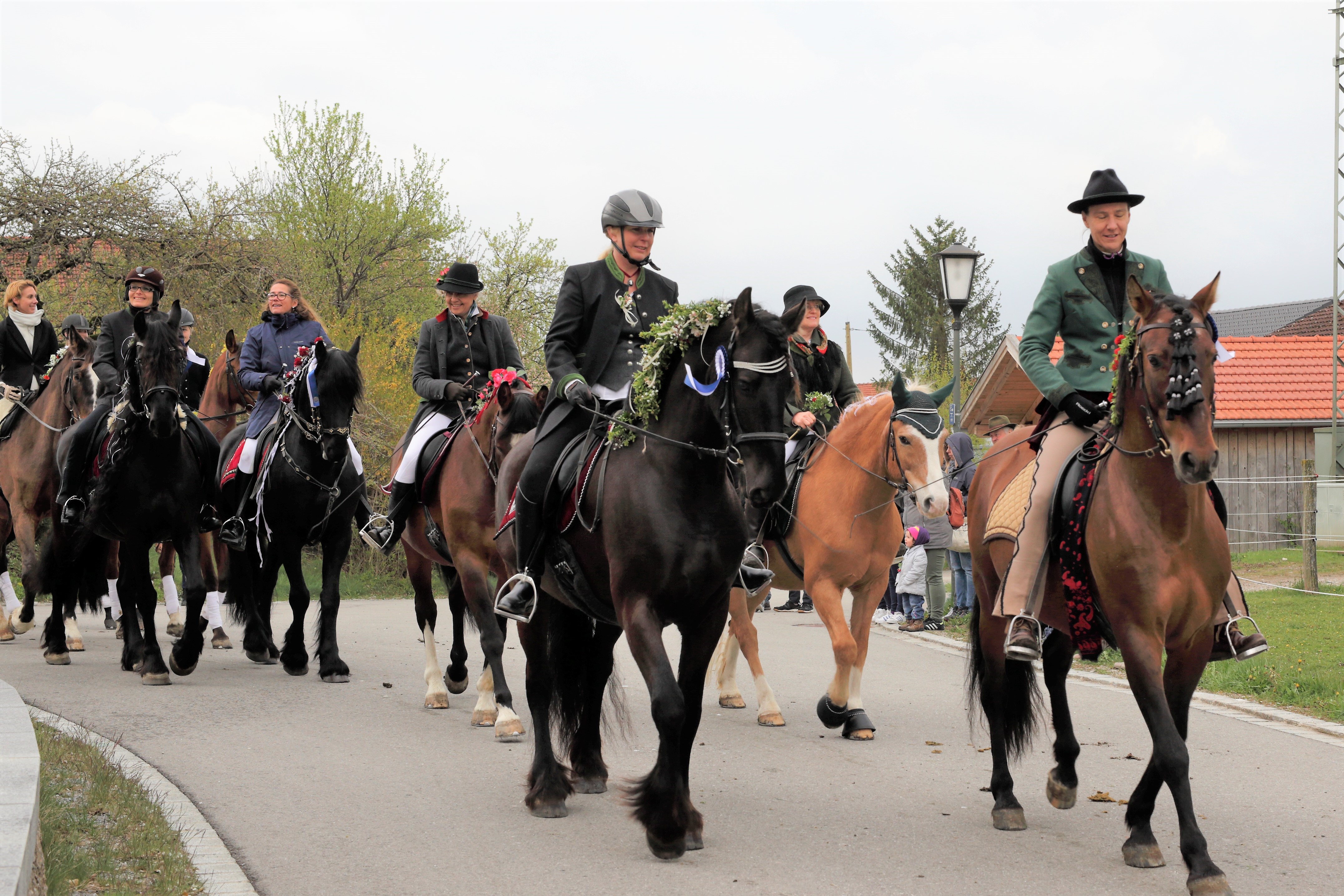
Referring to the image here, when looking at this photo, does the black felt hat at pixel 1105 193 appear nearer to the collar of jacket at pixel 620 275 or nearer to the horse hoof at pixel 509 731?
the collar of jacket at pixel 620 275

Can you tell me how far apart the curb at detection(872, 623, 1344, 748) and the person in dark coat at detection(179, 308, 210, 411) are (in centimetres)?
764

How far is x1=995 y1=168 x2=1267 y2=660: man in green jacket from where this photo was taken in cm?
610

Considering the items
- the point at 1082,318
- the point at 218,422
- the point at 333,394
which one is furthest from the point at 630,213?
the point at 218,422

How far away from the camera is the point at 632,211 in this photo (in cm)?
672

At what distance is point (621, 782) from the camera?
7.25 metres

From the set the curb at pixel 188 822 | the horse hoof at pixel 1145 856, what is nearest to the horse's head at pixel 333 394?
the curb at pixel 188 822

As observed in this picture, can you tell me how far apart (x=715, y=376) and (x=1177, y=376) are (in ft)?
6.36

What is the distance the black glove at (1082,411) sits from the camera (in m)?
5.96

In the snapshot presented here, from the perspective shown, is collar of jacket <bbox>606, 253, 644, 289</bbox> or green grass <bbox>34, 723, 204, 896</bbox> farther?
collar of jacket <bbox>606, 253, 644, 289</bbox>

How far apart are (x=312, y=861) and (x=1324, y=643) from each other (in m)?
9.74

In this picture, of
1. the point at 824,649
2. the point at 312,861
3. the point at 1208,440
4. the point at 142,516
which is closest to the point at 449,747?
the point at 312,861

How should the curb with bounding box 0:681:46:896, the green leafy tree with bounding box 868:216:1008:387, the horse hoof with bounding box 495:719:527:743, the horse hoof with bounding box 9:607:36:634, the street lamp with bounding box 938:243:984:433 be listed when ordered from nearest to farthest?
the curb with bounding box 0:681:46:896 → the horse hoof with bounding box 495:719:527:743 → the horse hoof with bounding box 9:607:36:634 → the street lamp with bounding box 938:243:984:433 → the green leafy tree with bounding box 868:216:1008:387

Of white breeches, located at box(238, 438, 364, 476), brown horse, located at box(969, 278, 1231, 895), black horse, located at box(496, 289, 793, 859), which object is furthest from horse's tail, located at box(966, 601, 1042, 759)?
white breeches, located at box(238, 438, 364, 476)

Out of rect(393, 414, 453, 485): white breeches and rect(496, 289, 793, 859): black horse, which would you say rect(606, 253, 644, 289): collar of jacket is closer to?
rect(496, 289, 793, 859): black horse
